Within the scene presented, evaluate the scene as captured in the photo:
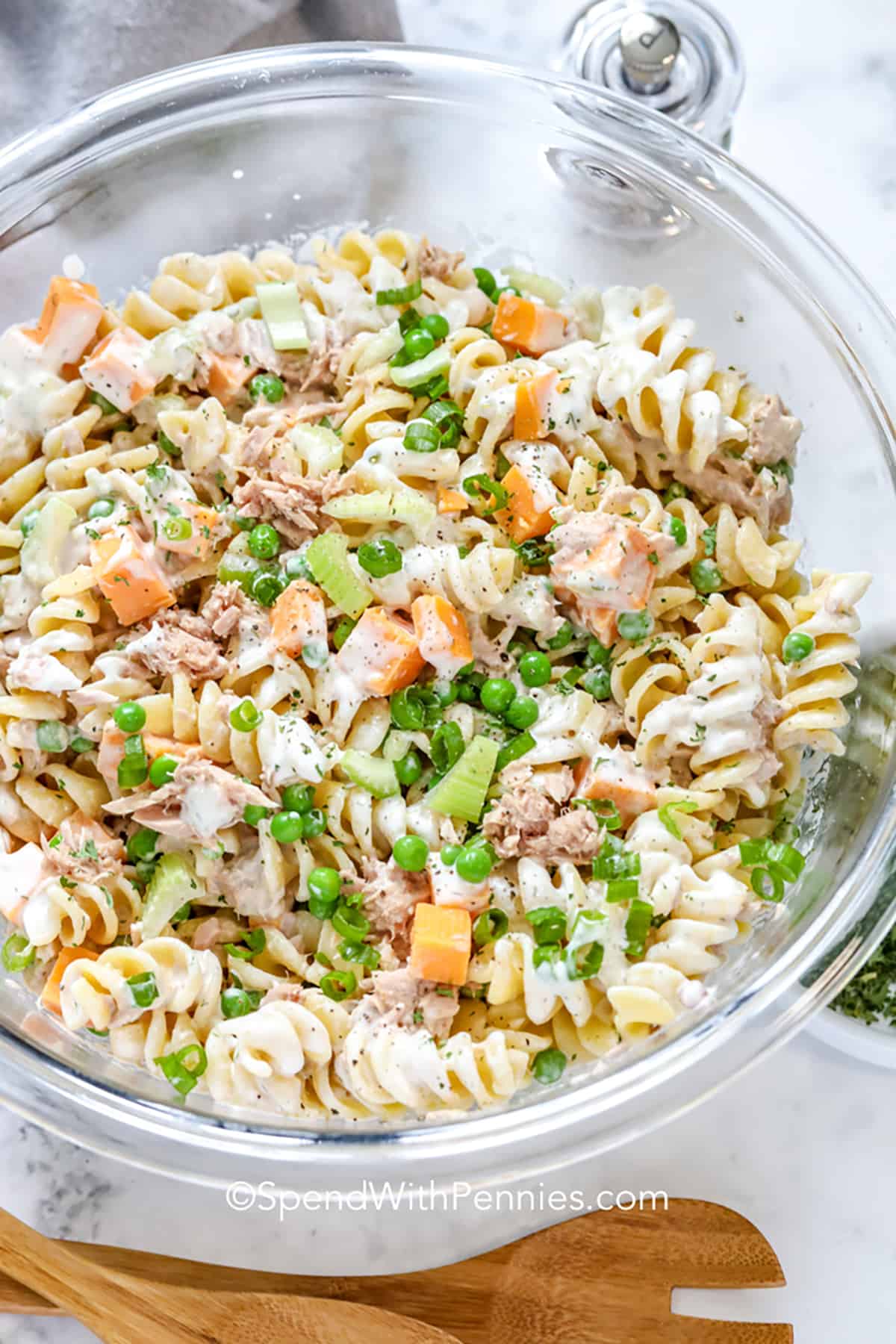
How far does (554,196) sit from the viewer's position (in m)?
4.49

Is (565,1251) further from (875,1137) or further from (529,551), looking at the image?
(529,551)

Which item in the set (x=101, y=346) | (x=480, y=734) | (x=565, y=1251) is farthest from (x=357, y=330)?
(x=565, y=1251)

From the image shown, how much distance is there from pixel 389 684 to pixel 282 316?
125cm

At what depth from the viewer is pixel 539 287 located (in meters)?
4.23

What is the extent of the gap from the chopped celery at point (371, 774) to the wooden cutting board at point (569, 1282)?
4.59 feet

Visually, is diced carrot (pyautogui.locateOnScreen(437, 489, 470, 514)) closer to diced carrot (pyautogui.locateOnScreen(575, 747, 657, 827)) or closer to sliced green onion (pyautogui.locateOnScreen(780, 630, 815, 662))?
diced carrot (pyautogui.locateOnScreen(575, 747, 657, 827))

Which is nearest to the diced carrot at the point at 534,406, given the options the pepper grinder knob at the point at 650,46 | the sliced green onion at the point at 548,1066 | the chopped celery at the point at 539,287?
the chopped celery at the point at 539,287

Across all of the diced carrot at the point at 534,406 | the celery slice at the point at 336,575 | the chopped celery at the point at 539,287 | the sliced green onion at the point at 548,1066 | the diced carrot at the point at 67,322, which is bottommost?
the sliced green onion at the point at 548,1066

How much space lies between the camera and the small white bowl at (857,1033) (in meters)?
3.85

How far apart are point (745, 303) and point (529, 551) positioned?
1228mm

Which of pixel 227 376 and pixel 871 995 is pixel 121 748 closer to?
pixel 227 376

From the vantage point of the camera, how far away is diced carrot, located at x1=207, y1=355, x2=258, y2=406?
3951 millimetres

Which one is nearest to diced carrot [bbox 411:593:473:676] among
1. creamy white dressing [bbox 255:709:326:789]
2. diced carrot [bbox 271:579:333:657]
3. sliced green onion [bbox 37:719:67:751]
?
diced carrot [bbox 271:579:333:657]

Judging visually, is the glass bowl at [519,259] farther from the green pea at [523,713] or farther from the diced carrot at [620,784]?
the green pea at [523,713]
